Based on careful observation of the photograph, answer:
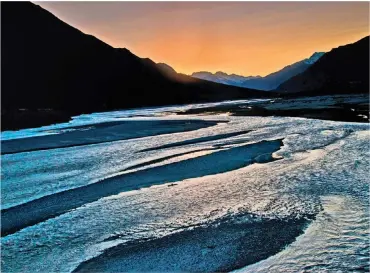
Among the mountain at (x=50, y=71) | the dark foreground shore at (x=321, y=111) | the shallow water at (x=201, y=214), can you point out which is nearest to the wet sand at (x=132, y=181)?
the shallow water at (x=201, y=214)

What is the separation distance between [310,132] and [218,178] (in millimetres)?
16423

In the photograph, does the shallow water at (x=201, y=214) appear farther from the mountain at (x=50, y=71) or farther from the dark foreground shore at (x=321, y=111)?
the mountain at (x=50, y=71)

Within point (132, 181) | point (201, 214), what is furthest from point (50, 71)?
point (201, 214)

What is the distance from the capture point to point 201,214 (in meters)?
10.8

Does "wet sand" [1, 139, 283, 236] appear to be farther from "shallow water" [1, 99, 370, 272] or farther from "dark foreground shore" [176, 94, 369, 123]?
"dark foreground shore" [176, 94, 369, 123]

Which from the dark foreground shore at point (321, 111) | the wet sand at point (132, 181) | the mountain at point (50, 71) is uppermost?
the mountain at point (50, 71)

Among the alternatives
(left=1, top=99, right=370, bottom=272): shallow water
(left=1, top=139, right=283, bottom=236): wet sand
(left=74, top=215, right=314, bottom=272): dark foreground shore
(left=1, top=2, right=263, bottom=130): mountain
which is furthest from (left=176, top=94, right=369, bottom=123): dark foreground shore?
(left=1, top=2, right=263, bottom=130): mountain

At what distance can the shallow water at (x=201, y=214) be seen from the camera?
7945mm

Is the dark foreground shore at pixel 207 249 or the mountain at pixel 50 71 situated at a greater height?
the mountain at pixel 50 71

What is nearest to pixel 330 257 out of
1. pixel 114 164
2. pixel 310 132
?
pixel 114 164

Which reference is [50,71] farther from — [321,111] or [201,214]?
[201,214]

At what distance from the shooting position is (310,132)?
29.1 metres

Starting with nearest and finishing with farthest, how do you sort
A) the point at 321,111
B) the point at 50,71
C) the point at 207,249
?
the point at 207,249 → the point at 321,111 → the point at 50,71

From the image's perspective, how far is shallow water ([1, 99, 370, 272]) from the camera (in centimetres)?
795
